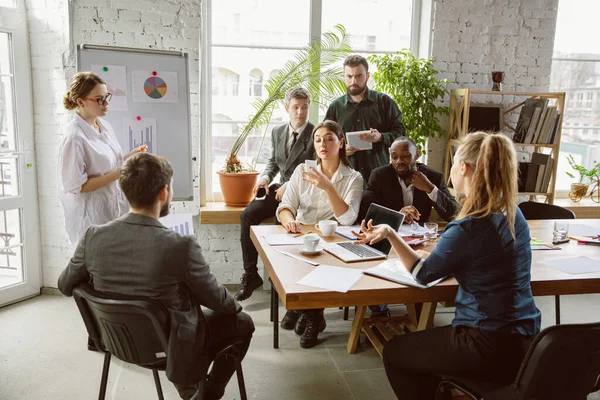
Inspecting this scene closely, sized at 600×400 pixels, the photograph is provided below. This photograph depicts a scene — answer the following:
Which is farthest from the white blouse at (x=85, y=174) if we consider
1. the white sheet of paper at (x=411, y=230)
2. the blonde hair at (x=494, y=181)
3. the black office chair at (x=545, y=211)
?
the black office chair at (x=545, y=211)

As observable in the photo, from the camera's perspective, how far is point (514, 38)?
4.47 m

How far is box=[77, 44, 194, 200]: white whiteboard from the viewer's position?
356 cm

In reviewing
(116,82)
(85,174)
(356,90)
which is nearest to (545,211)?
(356,90)

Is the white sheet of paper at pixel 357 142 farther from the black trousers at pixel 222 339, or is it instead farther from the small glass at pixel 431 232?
the black trousers at pixel 222 339

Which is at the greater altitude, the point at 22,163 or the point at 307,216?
the point at 22,163

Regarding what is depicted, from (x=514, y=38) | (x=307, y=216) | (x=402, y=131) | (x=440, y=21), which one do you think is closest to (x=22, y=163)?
(x=307, y=216)

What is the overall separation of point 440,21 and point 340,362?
297cm

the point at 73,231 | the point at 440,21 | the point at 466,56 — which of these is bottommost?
the point at 73,231

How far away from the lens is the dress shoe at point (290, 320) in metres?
3.36

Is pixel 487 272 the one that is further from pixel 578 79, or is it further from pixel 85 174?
pixel 578 79

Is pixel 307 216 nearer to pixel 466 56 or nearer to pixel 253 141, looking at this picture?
pixel 253 141

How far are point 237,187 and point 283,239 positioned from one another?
153cm

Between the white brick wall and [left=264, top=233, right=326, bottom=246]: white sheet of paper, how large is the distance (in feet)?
5.14

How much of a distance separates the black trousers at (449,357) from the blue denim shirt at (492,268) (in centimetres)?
5
